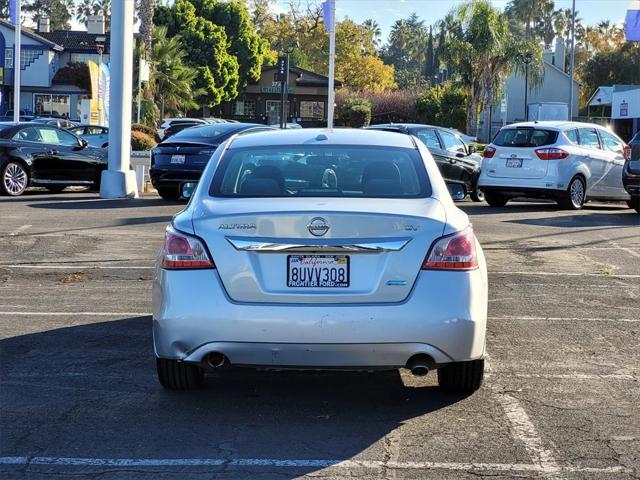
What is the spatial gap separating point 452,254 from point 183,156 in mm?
12981

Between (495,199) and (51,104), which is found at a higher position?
(51,104)

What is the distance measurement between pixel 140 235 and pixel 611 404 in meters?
8.65

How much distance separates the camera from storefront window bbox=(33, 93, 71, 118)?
6381 centimetres

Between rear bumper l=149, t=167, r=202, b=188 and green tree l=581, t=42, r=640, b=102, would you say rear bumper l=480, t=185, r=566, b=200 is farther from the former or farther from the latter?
green tree l=581, t=42, r=640, b=102

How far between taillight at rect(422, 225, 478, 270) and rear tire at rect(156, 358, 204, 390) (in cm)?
150

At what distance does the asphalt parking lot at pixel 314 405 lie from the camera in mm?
4703

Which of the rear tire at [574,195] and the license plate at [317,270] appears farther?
the rear tire at [574,195]

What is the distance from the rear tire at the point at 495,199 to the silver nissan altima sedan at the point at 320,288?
45.2ft

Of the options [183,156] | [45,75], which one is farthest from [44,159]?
[45,75]

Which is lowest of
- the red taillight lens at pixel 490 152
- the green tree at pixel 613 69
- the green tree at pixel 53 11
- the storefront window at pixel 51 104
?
the red taillight lens at pixel 490 152

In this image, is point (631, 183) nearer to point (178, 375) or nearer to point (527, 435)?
point (527, 435)

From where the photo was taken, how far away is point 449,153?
1973 centimetres

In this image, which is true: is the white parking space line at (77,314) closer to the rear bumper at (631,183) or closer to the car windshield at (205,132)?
the car windshield at (205,132)

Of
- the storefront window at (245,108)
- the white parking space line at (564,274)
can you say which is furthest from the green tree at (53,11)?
the white parking space line at (564,274)
